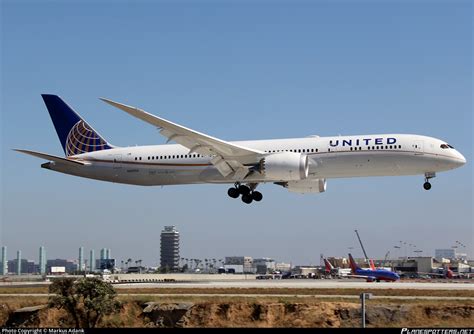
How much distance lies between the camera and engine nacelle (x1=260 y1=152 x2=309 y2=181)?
47.8 meters

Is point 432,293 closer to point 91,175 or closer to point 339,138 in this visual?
point 339,138

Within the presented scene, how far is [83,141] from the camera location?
5816 cm

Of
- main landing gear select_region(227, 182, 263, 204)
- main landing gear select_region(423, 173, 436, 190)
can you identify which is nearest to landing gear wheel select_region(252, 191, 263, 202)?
main landing gear select_region(227, 182, 263, 204)

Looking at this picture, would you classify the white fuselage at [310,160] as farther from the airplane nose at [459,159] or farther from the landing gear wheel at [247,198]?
the landing gear wheel at [247,198]

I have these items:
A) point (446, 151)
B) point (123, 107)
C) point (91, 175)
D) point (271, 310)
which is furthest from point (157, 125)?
point (446, 151)

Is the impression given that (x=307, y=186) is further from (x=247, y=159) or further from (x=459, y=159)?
(x=459, y=159)

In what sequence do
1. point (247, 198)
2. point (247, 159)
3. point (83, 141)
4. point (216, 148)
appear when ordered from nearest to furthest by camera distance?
point (216, 148)
point (247, 159)
point (247, 198)
point (83, 141)

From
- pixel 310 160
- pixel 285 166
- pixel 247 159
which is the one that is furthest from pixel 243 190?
pixel 310 160

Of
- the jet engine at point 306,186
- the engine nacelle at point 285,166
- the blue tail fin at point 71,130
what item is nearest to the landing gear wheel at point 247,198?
the jet engine at point 306,186

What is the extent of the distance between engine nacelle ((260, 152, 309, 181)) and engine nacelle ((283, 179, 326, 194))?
5052mm

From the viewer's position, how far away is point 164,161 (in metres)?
53.1

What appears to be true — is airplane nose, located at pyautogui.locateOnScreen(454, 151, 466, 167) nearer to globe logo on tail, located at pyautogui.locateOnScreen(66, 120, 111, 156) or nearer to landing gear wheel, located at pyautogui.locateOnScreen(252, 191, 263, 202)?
landing gear wheel, located at pyautogui.locateOnScreen(252, 191, 263, 202)

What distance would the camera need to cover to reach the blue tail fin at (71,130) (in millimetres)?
57625

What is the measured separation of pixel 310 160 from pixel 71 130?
22.8 metres
